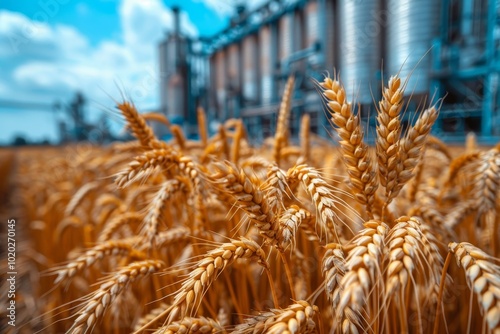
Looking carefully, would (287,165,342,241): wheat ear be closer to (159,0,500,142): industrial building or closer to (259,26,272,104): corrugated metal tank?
(159,0,500,142): industrial building

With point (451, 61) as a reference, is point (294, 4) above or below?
above

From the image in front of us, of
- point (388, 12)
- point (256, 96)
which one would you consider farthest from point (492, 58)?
point (256, 96)

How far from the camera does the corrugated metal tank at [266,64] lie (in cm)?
971

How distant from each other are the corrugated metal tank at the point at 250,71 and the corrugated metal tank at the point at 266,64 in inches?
29.2

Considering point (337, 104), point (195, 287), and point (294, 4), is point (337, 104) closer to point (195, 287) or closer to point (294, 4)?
point (195, 287)

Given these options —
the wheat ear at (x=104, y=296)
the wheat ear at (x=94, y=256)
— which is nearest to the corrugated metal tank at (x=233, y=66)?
the wheat ear at (x=94, y=256)

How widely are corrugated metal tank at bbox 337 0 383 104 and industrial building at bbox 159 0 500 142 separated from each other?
0.02m

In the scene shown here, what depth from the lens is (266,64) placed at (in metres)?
9.86

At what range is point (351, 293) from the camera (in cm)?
32

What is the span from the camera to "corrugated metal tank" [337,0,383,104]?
609cm

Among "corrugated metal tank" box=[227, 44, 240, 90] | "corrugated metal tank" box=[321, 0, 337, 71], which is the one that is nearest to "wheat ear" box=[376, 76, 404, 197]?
"corrugated metal tank" box=[321, 0, 337, 71]

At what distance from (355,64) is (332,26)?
6.37 feet

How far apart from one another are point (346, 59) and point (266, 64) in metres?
3.87

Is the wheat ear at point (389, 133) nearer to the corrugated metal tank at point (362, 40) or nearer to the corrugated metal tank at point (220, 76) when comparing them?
the corrugated metal tank at point (362, 40)
